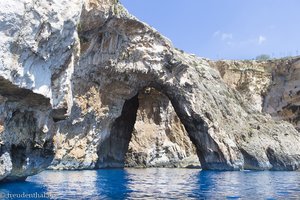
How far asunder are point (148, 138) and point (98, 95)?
1554 cm

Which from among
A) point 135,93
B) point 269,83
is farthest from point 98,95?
point 269,83

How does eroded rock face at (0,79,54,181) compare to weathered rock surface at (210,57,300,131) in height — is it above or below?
below

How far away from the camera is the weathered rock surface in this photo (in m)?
60.7

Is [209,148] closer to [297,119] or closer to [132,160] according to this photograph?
[132,160]

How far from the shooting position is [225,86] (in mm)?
48188

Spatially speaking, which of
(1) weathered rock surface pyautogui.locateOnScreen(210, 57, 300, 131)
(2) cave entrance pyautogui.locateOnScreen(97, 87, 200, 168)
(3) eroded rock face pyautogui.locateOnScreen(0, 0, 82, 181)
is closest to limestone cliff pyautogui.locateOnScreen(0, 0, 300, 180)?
(3) eroded rock face pyautogui.locateOnScreen(0, 0, 82, 181)

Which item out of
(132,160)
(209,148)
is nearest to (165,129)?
(132,160)

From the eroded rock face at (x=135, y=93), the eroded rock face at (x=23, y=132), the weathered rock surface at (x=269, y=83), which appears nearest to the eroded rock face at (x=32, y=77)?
the eroded rock face at (x=23, y=132)

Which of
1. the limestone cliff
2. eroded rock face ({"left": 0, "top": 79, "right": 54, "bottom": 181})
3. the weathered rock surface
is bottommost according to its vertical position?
eroded rock face ({"left": 0, "top": 79, "right": 54, "bottom": 181})

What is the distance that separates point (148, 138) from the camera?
5100 centimetres

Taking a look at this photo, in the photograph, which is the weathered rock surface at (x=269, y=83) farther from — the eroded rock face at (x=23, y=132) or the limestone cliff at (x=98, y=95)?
the eroded rock face at (x=23, y=132)

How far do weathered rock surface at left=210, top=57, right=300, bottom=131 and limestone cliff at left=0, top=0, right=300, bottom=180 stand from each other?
13.5 metres

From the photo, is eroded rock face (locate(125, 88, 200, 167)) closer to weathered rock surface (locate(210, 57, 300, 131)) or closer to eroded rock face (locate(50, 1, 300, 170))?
eroded rock face (locate(50, 1, 300, 170))

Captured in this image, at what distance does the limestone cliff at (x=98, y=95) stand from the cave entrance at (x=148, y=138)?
227 mm
